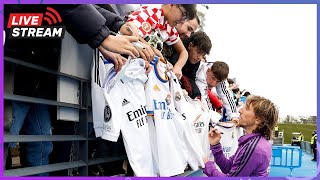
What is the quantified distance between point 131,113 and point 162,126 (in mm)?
218

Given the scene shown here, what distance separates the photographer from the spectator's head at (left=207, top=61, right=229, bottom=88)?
12.0ft

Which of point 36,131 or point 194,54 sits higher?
point 194,54

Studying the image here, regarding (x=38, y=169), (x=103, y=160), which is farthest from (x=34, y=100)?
(x=103, y=160)

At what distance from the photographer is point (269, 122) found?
2.41m

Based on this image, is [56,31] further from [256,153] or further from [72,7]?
[256,153]

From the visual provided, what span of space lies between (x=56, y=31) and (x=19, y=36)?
16 cm

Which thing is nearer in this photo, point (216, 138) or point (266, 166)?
point (266, 166)

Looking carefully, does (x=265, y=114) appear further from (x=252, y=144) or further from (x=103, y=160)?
(x=103, y=160)

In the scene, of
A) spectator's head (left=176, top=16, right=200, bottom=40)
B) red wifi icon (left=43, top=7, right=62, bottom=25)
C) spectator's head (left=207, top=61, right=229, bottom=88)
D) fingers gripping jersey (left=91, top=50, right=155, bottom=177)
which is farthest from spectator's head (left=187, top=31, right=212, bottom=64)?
red wifi icon (left=43, top=7, right=62, bottom=25)

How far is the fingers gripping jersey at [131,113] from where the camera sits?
205cm

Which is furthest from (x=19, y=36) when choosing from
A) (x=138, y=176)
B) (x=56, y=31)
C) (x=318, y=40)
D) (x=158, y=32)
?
(x=318, y=40)

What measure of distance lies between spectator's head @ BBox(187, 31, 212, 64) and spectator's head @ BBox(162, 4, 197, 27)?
0.72 meters

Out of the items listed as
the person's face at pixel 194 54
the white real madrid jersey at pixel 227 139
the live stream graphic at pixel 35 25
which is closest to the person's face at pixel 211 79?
the person's face at pixel 194 54

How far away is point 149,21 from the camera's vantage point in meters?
2.49
